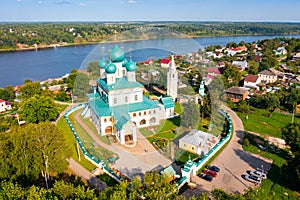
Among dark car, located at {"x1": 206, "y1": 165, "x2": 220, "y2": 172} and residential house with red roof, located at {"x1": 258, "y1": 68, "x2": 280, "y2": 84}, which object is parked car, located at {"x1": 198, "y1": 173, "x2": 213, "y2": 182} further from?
residential house with red roof, located at {"x1": 258, "y1": 68, "x2": 280, "y2": 84}

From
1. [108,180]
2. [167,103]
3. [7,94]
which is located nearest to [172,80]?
[167,103]

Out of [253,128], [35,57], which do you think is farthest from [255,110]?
[35,57]

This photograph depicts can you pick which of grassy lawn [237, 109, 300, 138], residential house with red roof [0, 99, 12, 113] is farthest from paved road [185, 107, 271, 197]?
residential house with red roof [0, 99, 12, 113]

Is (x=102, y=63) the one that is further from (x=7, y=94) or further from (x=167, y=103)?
(x=7, y=94)

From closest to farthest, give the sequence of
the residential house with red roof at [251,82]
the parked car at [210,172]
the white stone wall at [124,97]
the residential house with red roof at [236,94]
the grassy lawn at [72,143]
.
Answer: the parked car at [210,172]
the grassy lawn at [72,143]
the white stone wall at [124,97]
the residential house with red roof at [236,94]
the residential house with red roof at [251,82]

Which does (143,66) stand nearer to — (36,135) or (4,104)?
(4,104)

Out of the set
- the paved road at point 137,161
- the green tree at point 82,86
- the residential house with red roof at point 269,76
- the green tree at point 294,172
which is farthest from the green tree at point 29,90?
the residential house with red roof at point 269,76

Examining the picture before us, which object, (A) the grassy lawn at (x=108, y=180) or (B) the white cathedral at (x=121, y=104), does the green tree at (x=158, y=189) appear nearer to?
(A) the grassy lawn at (x=108, y=180)
